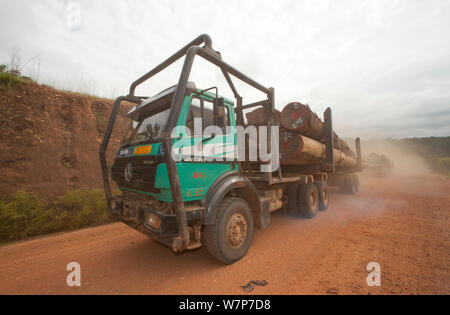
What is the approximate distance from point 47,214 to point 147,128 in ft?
13.1

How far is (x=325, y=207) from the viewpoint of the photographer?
6617 mm

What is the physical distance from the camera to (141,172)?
2.86 metres

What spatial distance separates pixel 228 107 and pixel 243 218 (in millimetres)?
2040

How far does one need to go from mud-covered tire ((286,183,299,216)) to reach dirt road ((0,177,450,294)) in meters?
0.87

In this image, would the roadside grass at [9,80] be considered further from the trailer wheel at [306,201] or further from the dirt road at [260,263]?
the trailer wheel at [306,201]

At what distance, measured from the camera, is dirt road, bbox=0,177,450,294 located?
2438mm

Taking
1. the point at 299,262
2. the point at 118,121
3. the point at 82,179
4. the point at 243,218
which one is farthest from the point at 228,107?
the point at 118,121

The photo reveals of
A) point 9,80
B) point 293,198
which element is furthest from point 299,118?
point 9,80

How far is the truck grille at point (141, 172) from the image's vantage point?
2639mm

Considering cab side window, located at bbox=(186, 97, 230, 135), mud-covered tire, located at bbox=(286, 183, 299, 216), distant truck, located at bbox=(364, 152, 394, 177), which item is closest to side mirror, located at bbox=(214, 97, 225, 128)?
cab side window, located at bbox=(186, 97, 230, 135)

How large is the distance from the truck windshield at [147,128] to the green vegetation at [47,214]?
118 inches

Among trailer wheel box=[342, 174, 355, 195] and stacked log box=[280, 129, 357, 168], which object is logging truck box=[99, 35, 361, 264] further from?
trailer wheel box=[342, 174, 355, 195]

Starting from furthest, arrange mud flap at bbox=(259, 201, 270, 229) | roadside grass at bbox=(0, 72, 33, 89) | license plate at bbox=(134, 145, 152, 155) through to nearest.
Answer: roadside grass at bbox=(0, 72, 33, 89), mud flap at bbox=(259, 201, 270, 229), license plate at bbox=(134, 145, 152, 155)
